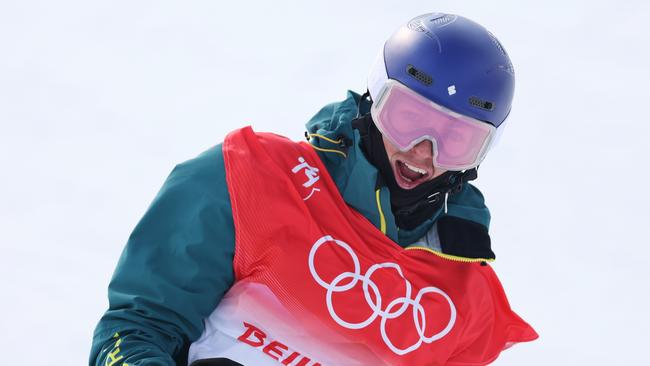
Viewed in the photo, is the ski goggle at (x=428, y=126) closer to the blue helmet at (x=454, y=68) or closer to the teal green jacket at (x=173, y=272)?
the blue helmet at (x=454, y=68)

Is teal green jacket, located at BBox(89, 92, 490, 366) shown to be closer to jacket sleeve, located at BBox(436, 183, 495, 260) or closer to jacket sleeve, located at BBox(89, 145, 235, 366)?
jacket sleeve, located at BBox(89, 145, 235, 366)

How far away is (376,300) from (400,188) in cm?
46

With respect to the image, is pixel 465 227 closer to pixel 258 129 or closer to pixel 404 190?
pixel 404 190

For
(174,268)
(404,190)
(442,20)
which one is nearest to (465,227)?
(404,190)

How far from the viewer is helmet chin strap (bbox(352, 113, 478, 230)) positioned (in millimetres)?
3600

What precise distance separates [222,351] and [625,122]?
801 centimetres

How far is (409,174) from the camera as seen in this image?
3629 millimetres

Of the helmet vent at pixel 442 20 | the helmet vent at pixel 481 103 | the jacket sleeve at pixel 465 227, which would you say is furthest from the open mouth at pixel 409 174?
the helmet vent at pixel 442 20

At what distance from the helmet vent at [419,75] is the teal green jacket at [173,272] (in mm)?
841

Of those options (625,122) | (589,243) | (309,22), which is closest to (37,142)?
(309,22)

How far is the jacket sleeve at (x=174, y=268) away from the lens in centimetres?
308

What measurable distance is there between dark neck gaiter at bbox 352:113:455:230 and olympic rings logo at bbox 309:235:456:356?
0.23 meters

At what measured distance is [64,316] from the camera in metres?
6.97

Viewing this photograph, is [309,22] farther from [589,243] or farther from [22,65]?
[589,243]
